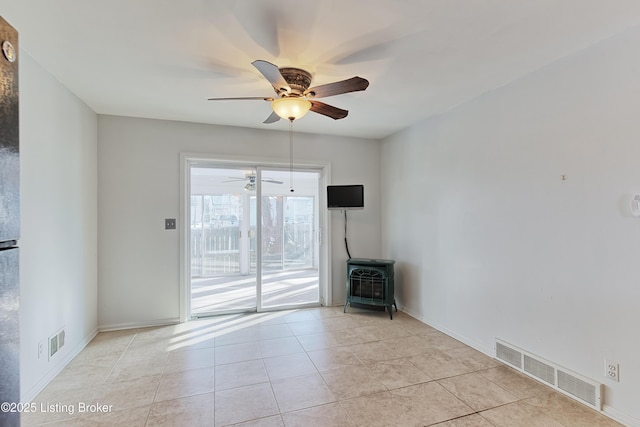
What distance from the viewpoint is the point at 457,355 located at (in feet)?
9.44

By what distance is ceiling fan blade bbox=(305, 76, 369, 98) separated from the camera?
6.60ft

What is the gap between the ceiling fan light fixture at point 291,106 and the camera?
2311 millimetres

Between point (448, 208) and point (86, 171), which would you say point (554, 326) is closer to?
point (448, 208)

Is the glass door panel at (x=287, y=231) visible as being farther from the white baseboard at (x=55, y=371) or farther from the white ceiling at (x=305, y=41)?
the white baseboard at (x=55, y=371)

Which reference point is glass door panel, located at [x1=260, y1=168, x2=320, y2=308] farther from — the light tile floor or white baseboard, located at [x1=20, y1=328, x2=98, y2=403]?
white baseboard, located at [x1=20, y1=328, x2=98, y2=403]

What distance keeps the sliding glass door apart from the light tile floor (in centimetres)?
100

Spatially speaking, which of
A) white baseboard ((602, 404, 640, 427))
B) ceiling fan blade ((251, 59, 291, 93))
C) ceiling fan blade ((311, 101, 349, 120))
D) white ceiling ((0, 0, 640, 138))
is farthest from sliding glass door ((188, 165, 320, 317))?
white baseboard ((602, 404, 640, 427))

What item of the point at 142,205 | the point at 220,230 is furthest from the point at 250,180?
the point at 142,205

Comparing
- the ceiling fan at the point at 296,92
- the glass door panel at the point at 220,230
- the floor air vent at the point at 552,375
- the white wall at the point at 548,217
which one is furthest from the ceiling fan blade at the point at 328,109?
the floor air vent at the point at 552,375

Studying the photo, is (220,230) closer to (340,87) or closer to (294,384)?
(294,384)

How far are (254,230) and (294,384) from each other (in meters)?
2.30

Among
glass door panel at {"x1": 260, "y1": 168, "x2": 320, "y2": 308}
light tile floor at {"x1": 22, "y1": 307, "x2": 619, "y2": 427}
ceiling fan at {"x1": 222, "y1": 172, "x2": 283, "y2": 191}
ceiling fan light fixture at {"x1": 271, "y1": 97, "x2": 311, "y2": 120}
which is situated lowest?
light tile floor at {"x1": 22, "y1": 307, "x2": 619, "y2": 427}

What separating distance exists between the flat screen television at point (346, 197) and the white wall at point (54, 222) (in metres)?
2.85

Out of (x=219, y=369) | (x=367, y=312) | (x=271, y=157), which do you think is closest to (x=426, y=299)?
(x=367, y=312)
